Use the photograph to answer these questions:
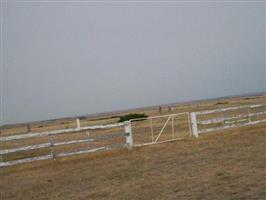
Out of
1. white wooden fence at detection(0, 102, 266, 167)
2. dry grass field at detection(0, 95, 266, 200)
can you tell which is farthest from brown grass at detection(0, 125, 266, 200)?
white wooden fence at detection(0, 102, 266, 167)

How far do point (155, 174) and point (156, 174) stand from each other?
3cm

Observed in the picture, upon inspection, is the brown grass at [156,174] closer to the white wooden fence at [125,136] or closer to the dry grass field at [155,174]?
the dry grass field at [155,174]

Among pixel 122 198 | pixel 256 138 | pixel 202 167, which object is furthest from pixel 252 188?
pixel 256 138

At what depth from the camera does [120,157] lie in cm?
1591

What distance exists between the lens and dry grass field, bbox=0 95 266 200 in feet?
29.5

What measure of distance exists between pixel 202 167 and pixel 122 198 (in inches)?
132

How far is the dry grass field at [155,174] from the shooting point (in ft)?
29.5

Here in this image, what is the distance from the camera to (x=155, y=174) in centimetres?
1135

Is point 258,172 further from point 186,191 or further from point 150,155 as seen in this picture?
point 150,155

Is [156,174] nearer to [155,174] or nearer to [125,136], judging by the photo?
[155,174]

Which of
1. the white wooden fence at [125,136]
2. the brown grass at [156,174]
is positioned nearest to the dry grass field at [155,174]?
the brown grass at [156,174]

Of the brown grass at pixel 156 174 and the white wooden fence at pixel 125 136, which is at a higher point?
the white wooden fence at pixel 125 136

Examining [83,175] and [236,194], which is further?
[83,175]

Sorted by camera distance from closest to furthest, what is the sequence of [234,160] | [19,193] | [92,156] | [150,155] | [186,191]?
1. [186,191]
2. [19,193]
3. [234,160]
4. [150,155]
5. [92,156]
